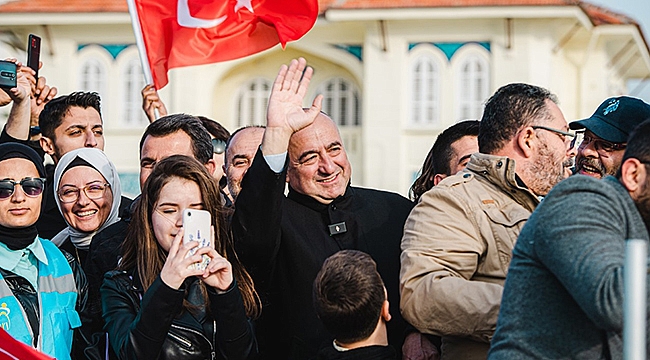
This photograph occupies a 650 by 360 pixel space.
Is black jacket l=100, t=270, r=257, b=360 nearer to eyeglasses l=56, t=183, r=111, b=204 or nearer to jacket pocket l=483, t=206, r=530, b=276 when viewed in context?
jacket pocket l=483, t=206, r=530, b=276

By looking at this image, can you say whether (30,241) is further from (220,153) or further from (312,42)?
(312,42)

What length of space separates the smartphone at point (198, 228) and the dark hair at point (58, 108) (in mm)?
2444

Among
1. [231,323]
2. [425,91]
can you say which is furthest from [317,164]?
[425,91]

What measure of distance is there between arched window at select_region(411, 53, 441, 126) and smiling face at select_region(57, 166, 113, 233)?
2585cm

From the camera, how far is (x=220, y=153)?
22.5 feet

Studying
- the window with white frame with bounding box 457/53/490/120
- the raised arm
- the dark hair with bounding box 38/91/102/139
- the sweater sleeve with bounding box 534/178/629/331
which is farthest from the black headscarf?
the window with white frame with bounding box 457/53/490/120

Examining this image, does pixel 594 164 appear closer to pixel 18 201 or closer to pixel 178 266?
pixel 178 266

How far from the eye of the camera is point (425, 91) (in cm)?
3122

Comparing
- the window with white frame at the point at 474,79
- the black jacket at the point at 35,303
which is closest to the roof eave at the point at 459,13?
the window with white frame at the point at 474,79

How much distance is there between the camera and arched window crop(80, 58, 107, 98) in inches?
1278

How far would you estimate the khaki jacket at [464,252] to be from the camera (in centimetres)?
375

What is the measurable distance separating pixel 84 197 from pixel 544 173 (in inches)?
101

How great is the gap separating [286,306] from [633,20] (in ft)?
95.5

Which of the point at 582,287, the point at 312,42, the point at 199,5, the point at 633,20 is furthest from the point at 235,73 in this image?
the point at 582,287
